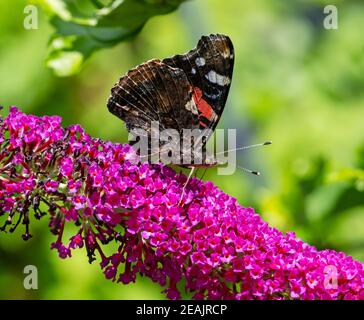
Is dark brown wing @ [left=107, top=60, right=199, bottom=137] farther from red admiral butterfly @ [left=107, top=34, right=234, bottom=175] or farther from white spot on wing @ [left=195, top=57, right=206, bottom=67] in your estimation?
white spot on wing @ [left=195, top=57, right=206, bottom=67]

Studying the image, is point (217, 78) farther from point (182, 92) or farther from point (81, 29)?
point (81, 29)

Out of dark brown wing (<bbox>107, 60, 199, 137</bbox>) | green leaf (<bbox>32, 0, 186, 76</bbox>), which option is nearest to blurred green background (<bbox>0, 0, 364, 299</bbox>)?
green leaf (<bbox>32, 0, 186, 76</bbox>)

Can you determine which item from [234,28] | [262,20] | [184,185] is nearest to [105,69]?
[234,28]

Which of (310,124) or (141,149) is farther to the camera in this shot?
(310,124)

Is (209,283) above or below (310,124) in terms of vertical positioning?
below

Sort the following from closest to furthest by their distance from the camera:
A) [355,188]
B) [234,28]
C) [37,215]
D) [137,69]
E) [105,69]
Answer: [37,215] → [137,69] → [355,188] → [105,69] → [234,28]
